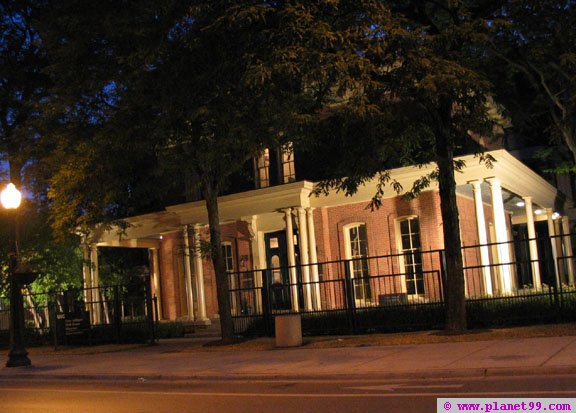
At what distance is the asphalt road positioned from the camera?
8.17 meters

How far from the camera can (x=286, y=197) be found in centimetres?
2312

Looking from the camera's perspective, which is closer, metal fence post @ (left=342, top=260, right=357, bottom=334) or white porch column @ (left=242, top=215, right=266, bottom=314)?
metal fence post @ (left=342, top=260, right=357, bottom=334)

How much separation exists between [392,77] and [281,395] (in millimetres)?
7293

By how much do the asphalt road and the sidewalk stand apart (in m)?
0.35

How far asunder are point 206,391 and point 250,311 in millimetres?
10735

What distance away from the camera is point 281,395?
9.70 meters

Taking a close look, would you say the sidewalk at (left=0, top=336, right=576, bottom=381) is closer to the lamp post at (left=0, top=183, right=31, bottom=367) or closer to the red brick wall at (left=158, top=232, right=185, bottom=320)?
the lamp post at (left=0, top=183, right=31, bottom=367)

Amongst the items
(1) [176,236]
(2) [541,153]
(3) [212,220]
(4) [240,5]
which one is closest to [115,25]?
(4) [240,5]

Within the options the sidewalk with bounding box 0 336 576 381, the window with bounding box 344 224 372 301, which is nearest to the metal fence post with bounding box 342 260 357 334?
the sidewalk with bounding box 0 336 576 381

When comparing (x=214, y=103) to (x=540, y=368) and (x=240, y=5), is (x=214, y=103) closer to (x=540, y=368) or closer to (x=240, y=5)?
(x=240, y=5)

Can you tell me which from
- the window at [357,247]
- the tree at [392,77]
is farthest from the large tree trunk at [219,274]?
the window at [357,247]

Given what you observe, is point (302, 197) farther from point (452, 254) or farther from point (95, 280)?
point (95, 280)

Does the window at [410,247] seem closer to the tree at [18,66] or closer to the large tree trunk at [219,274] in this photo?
the large tree trunk at [219,274]

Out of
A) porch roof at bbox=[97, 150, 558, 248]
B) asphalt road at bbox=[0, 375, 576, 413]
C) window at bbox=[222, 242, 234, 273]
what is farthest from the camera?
window at bbox=[222, 242, 234, 273]
